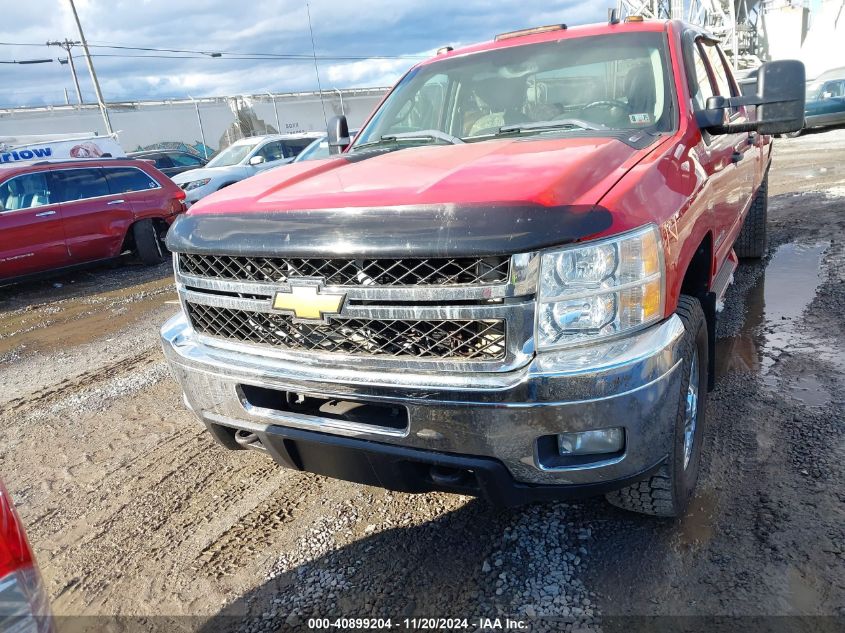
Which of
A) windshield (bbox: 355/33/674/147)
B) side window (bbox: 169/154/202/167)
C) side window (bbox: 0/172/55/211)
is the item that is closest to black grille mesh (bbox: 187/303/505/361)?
windshield (bbox: 355/33/674/147)

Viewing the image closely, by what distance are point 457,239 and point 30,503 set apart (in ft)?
8.78

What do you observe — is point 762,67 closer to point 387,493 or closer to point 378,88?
point 387,493

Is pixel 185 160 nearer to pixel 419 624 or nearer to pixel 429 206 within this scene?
pixel 429 206

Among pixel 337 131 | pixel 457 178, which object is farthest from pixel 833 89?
pixel 457 178

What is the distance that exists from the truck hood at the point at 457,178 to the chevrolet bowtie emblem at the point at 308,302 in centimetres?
30

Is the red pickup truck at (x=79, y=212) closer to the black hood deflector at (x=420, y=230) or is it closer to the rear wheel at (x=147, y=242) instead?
the rear wheel at (x=147, y=242)

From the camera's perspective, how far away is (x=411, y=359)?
82.0 inches

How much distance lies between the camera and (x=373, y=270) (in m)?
2.08

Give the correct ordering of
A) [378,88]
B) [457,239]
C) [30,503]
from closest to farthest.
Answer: [457,239]
[30,503]
[378,88]

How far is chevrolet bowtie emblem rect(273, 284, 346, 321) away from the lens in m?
2.11

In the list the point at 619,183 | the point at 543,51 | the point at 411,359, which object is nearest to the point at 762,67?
the point at 543,51

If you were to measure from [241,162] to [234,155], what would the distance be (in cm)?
60

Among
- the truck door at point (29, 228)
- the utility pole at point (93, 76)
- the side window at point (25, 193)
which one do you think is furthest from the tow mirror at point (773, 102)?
the utility pole at point (93, 76)

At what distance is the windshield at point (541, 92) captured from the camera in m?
3.08
